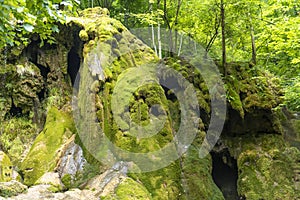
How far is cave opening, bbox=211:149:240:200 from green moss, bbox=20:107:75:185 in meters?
4.87

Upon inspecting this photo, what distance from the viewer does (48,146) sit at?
9484 millimetres

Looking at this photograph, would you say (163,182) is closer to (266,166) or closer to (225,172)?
(225,172)

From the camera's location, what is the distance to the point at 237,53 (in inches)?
569

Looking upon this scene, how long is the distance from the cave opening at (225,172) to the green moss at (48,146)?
4.87 meters

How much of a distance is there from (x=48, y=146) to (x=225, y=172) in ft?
18.9

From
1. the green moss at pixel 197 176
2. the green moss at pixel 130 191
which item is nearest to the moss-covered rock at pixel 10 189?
the green moss at pixel 130 191

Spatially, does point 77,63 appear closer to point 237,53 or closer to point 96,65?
point 96,65

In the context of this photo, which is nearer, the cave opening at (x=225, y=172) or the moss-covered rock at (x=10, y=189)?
the moss-covered rock at (x=10, y=189)

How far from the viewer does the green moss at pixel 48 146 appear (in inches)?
343

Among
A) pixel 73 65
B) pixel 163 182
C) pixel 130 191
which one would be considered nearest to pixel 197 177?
pixel 163 182

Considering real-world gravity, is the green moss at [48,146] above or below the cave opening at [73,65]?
below

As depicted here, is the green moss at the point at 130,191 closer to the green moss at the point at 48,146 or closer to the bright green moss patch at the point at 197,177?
the bright green moss patch at the point at 197,177

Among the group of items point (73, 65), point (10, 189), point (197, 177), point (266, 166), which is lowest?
point (266, 166)

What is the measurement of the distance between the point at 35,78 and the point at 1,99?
56.5 inches
